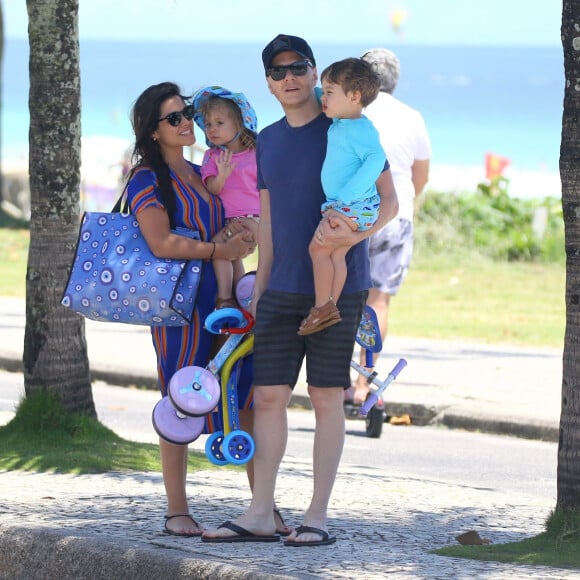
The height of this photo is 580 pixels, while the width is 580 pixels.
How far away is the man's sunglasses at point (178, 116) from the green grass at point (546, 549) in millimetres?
1944

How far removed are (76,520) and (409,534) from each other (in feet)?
4.42

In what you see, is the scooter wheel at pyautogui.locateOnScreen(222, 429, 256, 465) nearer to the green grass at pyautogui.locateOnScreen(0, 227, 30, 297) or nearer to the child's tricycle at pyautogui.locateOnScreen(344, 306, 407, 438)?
the child's tricycle at pyautogui.locateOnScreen(344, 306, 407, 438)

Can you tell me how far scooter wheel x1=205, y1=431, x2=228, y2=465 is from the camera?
18.7 ft

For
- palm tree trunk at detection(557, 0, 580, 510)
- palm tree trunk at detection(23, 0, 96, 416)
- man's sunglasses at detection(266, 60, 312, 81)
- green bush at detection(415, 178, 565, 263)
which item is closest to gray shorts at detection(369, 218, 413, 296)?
palm tree trunk at detection(23, 0, 96, 416)

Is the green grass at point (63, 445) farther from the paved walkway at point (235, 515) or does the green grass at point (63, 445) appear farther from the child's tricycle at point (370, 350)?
the child's tricycle at point (370, 350)

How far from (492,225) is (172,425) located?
14.4m

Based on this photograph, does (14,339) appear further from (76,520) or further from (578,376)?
(578,376)

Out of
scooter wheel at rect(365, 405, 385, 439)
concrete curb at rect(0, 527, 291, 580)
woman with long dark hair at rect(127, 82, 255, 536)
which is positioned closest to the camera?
concrete curb at rect(0, 527, 291, 580)

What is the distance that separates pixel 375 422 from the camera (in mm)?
9453

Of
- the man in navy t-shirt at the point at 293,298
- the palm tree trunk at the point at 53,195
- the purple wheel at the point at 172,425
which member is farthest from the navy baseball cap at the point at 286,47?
the palm tree trunk at the point at 53,195

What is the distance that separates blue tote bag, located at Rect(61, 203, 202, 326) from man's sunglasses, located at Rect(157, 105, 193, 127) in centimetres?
41

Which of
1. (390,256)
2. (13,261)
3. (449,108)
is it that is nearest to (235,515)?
(390,256)

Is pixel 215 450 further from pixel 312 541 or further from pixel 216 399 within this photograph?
pixel 312 541

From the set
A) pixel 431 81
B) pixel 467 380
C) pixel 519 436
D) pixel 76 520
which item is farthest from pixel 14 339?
pixel 431 81
